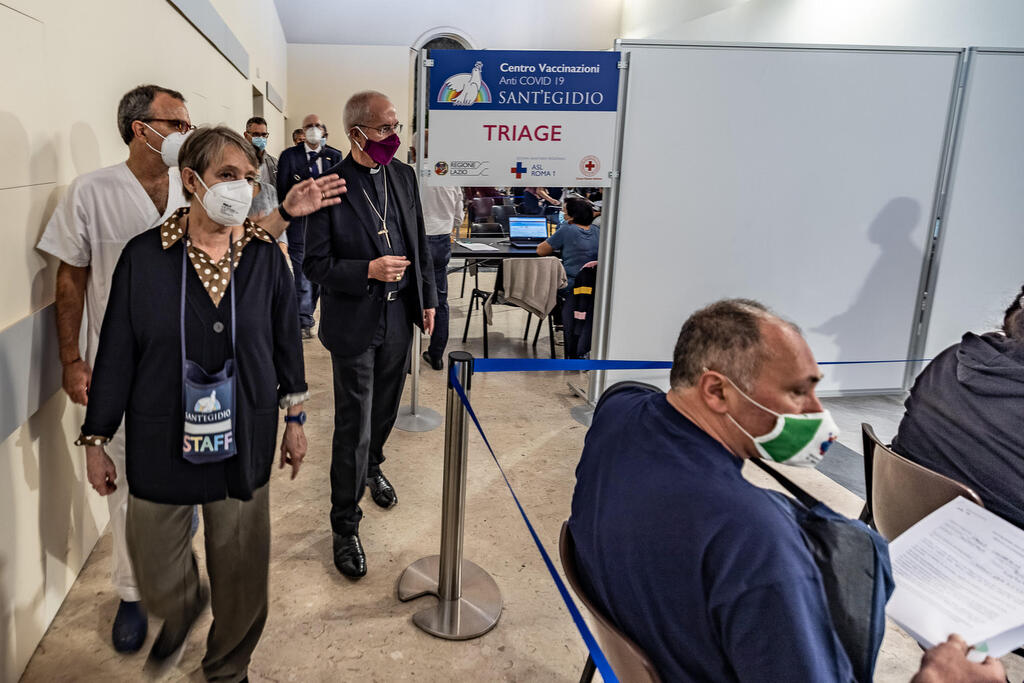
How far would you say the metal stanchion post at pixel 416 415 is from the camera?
3.88m

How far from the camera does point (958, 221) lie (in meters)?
4.48

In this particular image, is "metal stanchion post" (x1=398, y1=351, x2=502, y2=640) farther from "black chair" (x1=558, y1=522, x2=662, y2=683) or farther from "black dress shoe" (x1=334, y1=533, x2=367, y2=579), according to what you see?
"black chair" (x1=558, y1=522, x2=662, y2=683)

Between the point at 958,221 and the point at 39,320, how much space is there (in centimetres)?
493

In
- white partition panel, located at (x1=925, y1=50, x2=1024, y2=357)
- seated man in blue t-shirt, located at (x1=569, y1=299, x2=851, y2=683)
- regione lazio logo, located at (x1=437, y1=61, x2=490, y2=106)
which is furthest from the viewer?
white partition panel, located at (x1=925, y1=50, x2=1024, y2=357)

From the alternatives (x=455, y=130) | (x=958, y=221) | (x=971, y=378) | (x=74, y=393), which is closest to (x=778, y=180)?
(x=958, y=221)

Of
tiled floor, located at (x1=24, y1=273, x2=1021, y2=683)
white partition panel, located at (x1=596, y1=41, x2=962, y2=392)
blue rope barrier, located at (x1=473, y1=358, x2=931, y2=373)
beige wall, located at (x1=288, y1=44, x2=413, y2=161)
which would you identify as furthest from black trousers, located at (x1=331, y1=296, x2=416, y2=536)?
beige wall, located at (x1=288, y1=44, x2=413, y2=161)

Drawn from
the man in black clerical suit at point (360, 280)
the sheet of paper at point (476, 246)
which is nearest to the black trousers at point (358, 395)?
the man in black clerical suit at point (360, 280)

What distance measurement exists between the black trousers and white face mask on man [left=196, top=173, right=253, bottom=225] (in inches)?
34.1

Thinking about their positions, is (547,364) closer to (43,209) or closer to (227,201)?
(227,201)

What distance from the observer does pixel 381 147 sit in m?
2.51

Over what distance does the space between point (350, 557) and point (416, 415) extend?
5.16 feet

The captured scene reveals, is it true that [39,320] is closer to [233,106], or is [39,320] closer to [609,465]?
[609,465]

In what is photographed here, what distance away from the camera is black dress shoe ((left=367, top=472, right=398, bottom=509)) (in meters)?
3.01

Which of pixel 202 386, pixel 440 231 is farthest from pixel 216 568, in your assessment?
pixel 440 231
